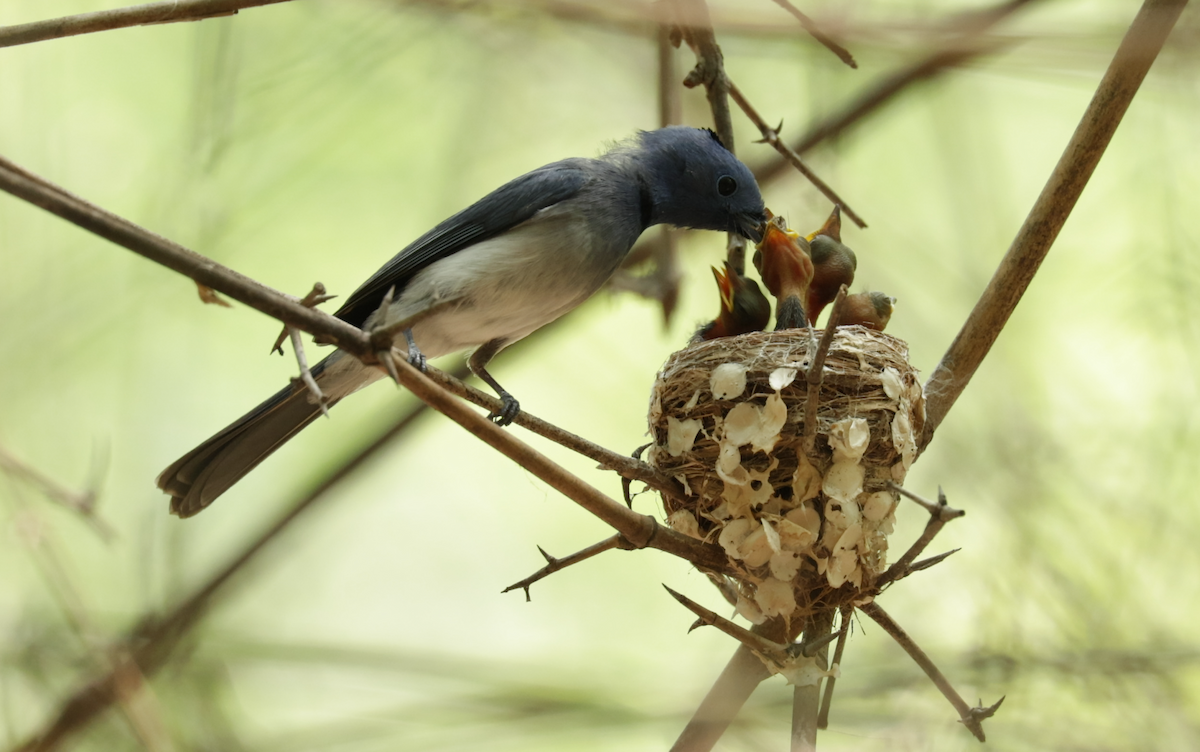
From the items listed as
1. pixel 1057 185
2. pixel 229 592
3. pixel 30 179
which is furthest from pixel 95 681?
pixel 1057 185

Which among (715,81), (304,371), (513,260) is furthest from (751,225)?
(304,371)

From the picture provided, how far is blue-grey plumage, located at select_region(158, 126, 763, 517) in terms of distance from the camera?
2928mm

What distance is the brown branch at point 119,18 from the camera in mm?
1719

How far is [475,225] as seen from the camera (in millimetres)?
3295

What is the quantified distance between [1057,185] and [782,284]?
1066 millimetres

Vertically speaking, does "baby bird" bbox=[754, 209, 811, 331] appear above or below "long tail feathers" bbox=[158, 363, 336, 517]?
below

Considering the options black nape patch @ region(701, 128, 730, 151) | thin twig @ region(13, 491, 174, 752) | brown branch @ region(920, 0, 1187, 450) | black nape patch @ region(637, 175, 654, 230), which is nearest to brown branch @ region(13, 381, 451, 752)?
thin twig @ region(13, 491, 174, 752)

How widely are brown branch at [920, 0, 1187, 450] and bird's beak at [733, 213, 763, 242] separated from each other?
951mm

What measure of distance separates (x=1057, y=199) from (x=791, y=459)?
95 centimetres

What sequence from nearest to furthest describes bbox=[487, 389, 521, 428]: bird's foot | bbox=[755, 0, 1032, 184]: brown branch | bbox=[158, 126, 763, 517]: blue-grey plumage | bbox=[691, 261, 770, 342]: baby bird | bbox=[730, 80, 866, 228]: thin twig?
bbox=[487, 389, 521, 428]: bird's foot → bbox=[755, 0, 1032, 184]: brown branch → bbox=[158, 126, 763, 517]: blue-grey plumage → bbox=[730, 80, 866, 228]: thin twig → bbox=[691, 261, 770, 342]: baby bird

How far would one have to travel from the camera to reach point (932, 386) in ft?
9.51

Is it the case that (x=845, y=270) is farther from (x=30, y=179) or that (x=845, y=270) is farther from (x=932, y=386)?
(x=30, y=179)

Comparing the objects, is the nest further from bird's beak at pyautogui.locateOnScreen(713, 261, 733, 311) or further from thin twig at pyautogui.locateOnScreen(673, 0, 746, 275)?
thin twig at pyautogui.locateOnScreen(673, 0, 746, 275)

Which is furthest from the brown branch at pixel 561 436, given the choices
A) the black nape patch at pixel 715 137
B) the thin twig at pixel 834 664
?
the black nape patch at pixel 715 137
